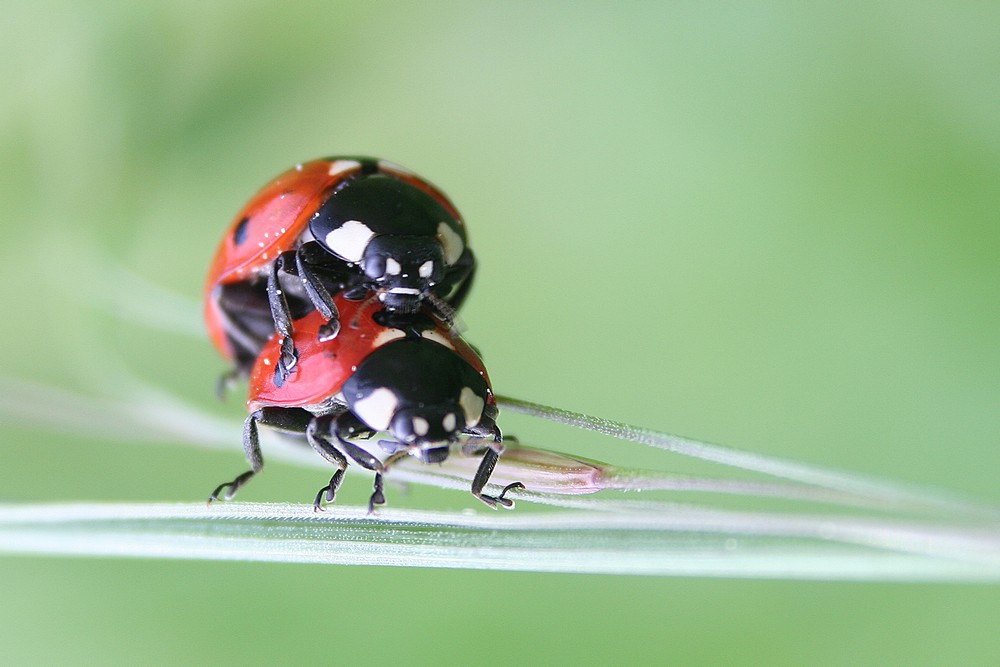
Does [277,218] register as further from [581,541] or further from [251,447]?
[581,541]

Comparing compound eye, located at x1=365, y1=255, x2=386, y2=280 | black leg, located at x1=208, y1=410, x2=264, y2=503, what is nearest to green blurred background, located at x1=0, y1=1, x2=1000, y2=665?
black leg, located at x1=208, y1=410, x2=264, y2=503

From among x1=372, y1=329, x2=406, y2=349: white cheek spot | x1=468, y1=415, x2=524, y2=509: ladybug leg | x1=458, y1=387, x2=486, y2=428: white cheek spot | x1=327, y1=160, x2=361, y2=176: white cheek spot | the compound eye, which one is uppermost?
x1=327, y1=160, x2=361, y2=176: white cheek spot

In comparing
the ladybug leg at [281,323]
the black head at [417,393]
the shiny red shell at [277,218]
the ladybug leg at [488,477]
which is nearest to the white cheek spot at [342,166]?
the shiny red shell at [277,218]

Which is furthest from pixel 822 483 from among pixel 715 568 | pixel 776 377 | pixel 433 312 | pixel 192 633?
pixel 192 633

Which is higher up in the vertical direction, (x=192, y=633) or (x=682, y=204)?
(x=682, y=204)

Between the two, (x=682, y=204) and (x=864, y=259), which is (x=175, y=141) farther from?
(x=864, y=259)

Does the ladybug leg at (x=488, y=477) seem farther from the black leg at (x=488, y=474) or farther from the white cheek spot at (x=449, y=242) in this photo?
the white cheek spot at (x=449, y=242)

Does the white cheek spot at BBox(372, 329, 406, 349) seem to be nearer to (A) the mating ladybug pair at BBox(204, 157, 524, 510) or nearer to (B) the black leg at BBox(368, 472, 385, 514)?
(A) the mating ladybug pair at BBox(204, 157, 524, 510)
